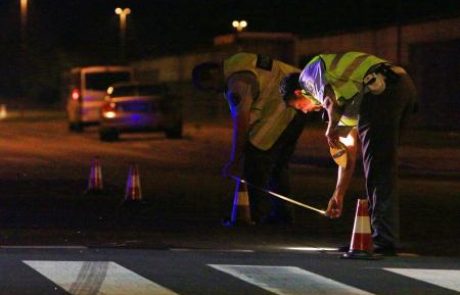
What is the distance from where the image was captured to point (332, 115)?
31.6ft

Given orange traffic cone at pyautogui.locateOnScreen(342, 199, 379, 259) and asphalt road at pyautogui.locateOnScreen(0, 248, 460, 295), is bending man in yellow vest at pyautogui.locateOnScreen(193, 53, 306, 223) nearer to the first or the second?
asphalt road at pyautogui.locateOnScreen(0, 248, 460, 295)

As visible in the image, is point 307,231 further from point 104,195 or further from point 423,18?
point 423,18

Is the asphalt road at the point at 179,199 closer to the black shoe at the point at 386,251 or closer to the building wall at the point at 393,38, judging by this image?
the black shoe at the point at 386,251

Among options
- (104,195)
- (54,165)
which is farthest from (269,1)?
(104,195)

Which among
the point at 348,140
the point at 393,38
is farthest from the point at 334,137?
the point at 393,38

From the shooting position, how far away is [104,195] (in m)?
16.0

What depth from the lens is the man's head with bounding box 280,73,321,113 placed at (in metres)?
10.6

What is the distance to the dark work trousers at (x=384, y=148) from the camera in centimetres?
996

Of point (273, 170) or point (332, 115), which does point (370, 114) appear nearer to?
point (332, 115)

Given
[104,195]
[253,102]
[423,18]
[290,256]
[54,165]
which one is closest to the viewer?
[290,256]

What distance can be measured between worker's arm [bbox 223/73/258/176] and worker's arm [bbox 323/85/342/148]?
2.09 meters

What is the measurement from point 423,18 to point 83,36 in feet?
184

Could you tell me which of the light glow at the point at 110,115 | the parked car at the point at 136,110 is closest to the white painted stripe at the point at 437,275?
the parked car at the point at 136,110

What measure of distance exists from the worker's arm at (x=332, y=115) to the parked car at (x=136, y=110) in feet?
70.1
